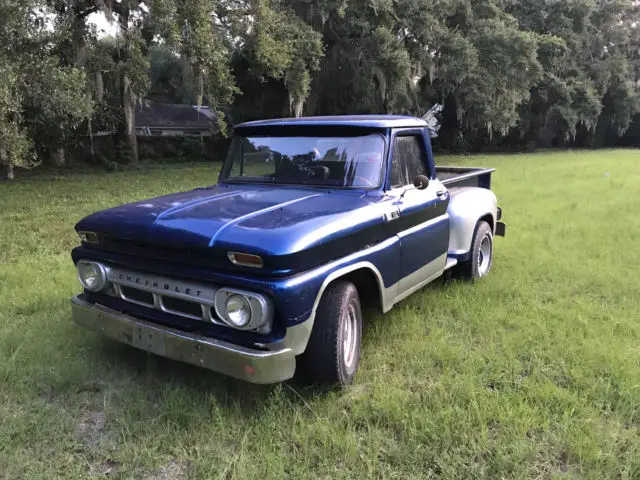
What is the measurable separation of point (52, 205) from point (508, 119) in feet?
77.5

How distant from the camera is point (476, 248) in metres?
5.37

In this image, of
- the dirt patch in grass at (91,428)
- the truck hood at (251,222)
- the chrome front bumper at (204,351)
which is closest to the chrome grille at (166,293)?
the chrome front bumper at (204,351)

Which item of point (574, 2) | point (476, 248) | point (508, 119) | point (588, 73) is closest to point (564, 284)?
point (476, 248)

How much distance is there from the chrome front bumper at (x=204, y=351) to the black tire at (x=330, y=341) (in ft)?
0.95

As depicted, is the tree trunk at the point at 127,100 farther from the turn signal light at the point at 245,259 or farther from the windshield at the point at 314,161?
the turn signal light at the point at 245,259

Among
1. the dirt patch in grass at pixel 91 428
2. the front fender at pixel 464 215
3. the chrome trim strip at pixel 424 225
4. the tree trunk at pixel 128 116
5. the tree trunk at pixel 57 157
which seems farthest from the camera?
the tree trunk at pixel 57 157

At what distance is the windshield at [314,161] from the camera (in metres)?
3.92

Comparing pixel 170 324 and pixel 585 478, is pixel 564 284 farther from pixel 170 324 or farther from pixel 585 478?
pixel 170 324

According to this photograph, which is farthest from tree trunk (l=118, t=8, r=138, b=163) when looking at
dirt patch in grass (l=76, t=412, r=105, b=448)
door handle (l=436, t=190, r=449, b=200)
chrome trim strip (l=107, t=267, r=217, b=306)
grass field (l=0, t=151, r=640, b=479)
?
dirt patch in grass (l=76, t=412, r=105, b=448)

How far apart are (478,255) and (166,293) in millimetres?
3553

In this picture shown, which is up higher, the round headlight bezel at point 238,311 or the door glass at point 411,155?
the door glass at point 411,155

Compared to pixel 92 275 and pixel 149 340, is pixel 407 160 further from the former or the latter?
pixel 92 275

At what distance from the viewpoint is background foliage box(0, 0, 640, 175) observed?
12.0 m

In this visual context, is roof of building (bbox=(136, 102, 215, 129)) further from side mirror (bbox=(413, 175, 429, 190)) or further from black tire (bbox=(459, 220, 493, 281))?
side mirror (bbox=(413, 175, 429, 190))
